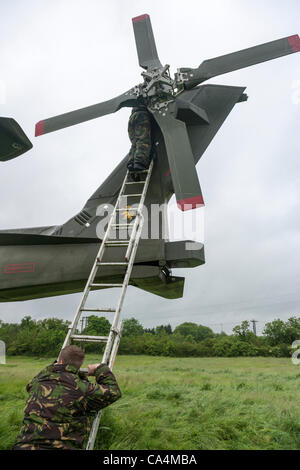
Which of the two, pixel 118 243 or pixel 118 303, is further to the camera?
pixel 118 243

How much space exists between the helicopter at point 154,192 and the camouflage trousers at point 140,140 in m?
0.31

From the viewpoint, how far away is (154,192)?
711cm

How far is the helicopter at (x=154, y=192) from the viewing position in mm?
5812

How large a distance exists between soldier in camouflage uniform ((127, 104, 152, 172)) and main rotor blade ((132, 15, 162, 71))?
1363 millimetres

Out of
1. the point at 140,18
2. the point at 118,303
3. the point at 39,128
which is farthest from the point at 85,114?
the point at 118,303

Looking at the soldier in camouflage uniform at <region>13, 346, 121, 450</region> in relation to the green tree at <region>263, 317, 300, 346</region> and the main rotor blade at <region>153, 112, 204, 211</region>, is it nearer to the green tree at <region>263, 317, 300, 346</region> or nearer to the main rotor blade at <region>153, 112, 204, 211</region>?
the main rotor blade at <region>153, 112, 204, 211</region>

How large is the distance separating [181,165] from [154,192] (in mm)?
1580

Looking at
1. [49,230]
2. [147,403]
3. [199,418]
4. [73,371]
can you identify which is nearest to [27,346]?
[49,230]

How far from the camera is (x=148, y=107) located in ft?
23.0

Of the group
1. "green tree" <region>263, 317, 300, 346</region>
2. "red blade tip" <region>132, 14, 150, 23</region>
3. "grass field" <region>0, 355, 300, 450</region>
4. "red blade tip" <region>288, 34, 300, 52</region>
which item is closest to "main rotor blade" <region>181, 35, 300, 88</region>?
"red blade tip" <region>288, 34, 300, 52</region>

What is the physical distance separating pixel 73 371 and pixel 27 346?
57.1ft

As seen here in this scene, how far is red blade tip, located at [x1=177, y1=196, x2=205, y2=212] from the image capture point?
201 inches

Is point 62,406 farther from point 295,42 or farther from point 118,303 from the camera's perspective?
point 295,42
